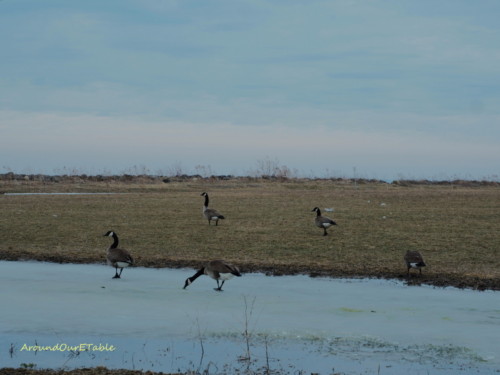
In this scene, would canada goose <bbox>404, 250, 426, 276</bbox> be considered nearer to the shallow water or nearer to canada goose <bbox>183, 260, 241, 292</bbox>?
the shallow water

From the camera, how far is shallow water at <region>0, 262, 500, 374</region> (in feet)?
30.4

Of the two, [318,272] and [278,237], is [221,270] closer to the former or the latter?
[318,272]

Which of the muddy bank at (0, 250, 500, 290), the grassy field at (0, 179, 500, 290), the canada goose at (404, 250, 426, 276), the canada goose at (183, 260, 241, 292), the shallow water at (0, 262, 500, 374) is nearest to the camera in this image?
the shallow water at (0, 262, 500, 374)

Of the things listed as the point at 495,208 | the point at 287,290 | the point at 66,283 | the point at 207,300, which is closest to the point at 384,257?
the point at 287,290

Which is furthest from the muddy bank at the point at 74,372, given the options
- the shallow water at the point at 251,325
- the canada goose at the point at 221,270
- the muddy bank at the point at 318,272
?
the muddy bank at the point at 318,272

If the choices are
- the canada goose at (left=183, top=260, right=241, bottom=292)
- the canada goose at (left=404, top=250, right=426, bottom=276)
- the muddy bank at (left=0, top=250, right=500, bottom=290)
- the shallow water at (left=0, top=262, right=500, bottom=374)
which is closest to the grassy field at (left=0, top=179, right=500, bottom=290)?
the muddy bank at (left=0, top=250, right=500, bottom=290)

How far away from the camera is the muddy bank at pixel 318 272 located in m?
15.9

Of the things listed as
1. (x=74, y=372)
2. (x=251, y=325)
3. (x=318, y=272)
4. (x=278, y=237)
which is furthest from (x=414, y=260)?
(x=74, y=372)

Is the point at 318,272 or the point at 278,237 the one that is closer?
the point at 318,272

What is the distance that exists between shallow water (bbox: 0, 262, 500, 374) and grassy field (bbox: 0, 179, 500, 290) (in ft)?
7.77

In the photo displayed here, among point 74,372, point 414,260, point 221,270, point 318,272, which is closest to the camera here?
point 74,372

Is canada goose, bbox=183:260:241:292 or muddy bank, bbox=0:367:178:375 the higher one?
canada goose, bbox=183:260:241:292

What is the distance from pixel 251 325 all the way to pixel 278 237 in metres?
12.8

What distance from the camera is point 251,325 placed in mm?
11328
